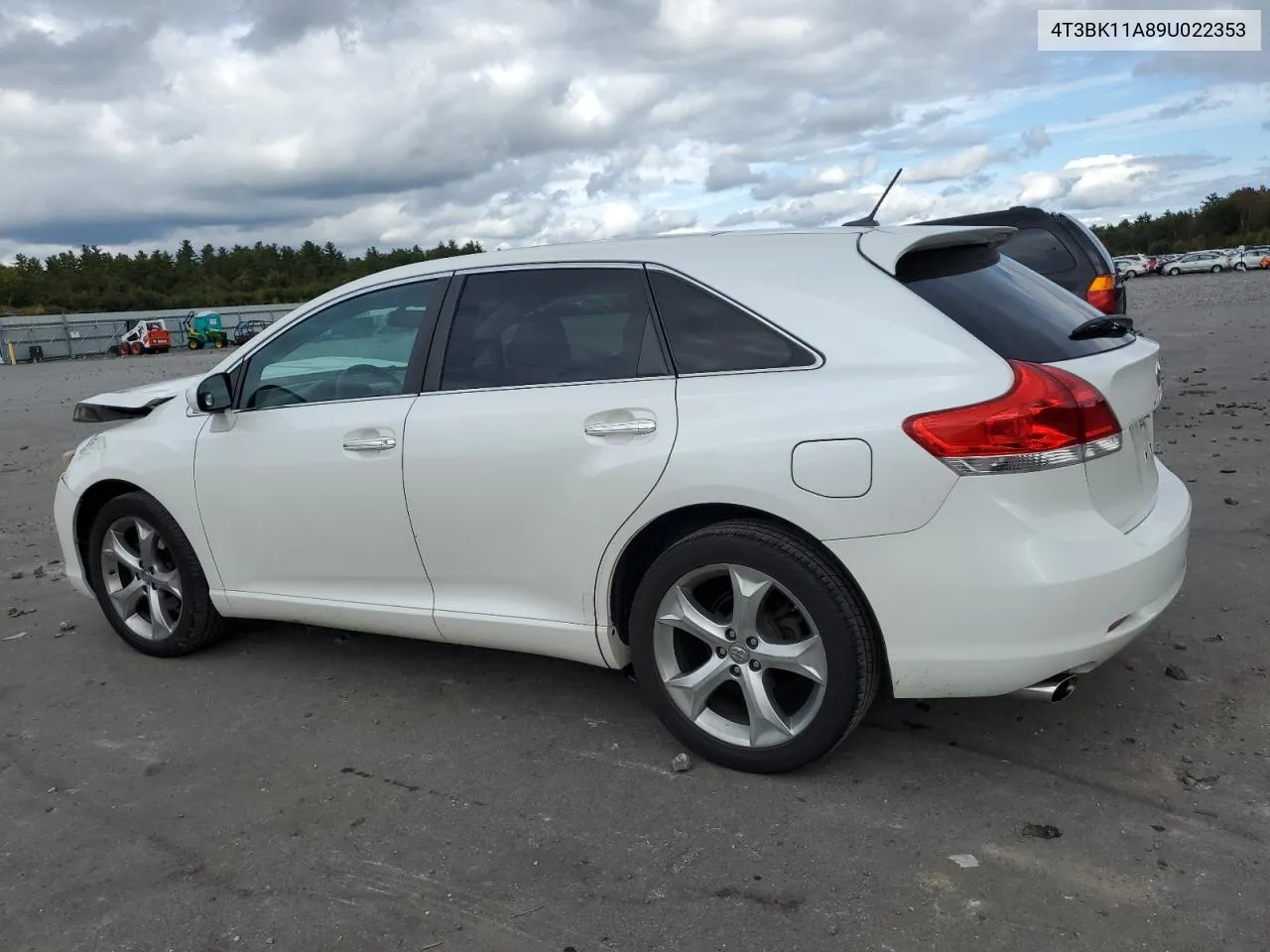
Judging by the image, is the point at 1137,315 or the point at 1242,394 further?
the point at 1137,315

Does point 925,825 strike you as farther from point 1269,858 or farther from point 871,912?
point 1269,858

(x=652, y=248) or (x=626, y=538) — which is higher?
(x=652, y=248)

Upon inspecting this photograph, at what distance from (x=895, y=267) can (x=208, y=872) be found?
8.96ft

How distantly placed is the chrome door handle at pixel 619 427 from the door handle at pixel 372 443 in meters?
0.86

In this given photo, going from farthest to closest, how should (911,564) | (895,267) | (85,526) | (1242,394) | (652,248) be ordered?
1. (1242,394)
2. (85,526)
3. (652,248)
4. (895,267)
5. (911,564)

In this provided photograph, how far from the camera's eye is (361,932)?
8.89ft

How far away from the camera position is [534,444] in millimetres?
3561

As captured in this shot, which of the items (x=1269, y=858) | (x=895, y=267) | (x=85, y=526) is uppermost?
(x=895, y=267)

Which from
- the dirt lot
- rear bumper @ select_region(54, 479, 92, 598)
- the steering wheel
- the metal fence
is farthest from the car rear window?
the metal fence

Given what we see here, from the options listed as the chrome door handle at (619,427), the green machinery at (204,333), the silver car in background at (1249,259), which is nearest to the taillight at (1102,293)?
the chrome door handle at (619,427)

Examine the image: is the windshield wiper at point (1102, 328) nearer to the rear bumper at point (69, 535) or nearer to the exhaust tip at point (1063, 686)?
the exhaust tip at point (1063, 686)

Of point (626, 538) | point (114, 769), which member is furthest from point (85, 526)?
point (626, 538)

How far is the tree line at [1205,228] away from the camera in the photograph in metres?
97.4

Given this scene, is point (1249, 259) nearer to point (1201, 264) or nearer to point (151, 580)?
point (1201, 264)
